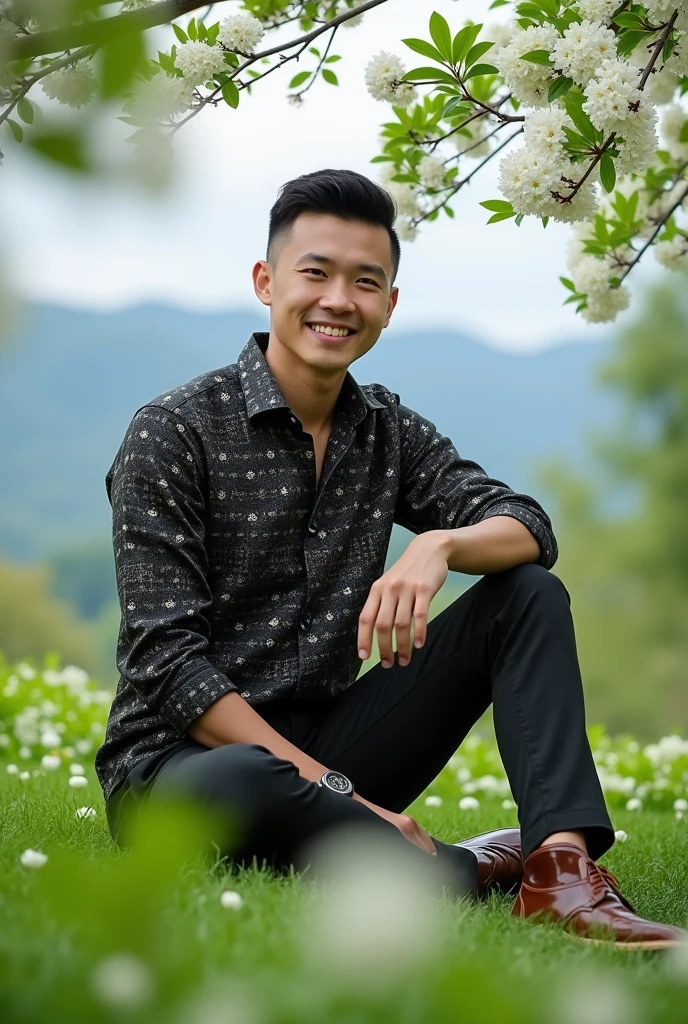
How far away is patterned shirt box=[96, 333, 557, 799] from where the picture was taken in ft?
7.59

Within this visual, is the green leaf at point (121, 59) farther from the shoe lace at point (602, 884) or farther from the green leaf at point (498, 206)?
the green leaf at point (498, 206)

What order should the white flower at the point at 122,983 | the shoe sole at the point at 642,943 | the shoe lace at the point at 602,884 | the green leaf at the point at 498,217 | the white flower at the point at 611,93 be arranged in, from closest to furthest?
the white flower at the point at 122,983 → the shoe sole at the point at 642,943 → the shoe lace at the point at 602,884 → the white flower at the point at 611,93 → the green leaf at the point at 498,217

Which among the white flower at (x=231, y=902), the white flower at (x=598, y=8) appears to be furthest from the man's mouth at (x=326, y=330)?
the white flower at (x=231, y=902)

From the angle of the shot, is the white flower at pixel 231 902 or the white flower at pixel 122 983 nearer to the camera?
the white flower at pixel 122 983

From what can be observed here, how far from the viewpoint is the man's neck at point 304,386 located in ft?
8.91

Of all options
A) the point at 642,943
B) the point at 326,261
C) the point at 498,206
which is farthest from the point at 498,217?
the point at 642,943

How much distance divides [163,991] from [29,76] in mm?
1647

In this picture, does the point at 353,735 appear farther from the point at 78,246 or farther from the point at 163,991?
the point at 78,246

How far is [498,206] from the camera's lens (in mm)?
3045

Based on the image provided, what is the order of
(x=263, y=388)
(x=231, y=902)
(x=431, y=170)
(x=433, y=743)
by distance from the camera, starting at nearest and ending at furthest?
(x=231, y=902), (x=433, y=743), (x=263, y=388), (x=431, y=170)

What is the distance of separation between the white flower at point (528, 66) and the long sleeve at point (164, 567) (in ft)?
4.09

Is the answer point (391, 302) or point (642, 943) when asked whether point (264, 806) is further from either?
point (391, 302)

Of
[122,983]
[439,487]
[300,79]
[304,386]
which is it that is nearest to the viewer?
[122,983]

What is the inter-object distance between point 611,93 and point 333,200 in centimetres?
69
